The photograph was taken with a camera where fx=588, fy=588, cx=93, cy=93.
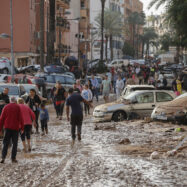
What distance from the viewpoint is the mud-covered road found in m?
10.6

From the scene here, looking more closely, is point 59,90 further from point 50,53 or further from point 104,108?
point 50,53

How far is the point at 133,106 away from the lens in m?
24.0

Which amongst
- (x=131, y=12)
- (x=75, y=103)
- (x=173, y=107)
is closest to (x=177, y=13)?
(x=173, y=107)

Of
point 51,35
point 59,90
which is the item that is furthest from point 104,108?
point 51,35

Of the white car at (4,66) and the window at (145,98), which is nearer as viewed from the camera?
the window at (145,98)

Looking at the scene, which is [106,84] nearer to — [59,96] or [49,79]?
[49,79]

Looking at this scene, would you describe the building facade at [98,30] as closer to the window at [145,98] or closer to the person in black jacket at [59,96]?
the person in black jacket at [59,96]

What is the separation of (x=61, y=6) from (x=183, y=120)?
65.1 meters

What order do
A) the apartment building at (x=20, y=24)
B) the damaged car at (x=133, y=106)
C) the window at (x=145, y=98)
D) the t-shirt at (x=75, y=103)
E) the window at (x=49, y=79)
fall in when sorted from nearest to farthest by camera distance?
the t-shirt at (x=75, y=103), the damaged car at (x=133, y=106), the window at (x=145, y=98), the window at (x=49, y=79), the apartment building at (x=20, y=24)

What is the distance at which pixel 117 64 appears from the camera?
92.5 metres

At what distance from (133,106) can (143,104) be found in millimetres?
485

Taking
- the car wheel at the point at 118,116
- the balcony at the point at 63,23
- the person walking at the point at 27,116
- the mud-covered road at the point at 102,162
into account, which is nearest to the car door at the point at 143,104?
the car wheel at the point at 118,116

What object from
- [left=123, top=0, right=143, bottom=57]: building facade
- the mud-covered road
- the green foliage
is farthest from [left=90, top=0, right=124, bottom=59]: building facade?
the mud-covered road

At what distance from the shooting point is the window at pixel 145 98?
24266 millimetres
